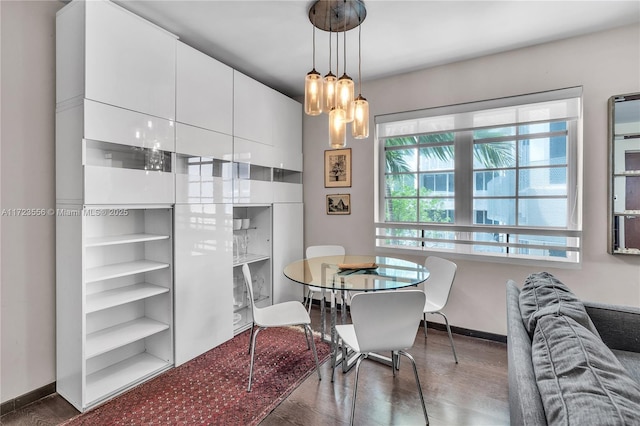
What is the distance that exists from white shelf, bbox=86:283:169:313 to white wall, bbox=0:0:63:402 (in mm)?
293

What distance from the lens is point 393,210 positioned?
3.54 meters

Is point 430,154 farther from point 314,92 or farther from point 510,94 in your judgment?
point 314,92

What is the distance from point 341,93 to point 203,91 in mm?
1369

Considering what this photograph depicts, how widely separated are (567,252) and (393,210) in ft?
5.30

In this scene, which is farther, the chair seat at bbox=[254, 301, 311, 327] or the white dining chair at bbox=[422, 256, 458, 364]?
the white dining chair at bbox=[422, 256, 458, 364]

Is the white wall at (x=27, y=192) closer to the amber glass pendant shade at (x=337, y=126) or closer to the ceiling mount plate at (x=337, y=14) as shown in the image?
the ceiling mount plate at (x=337, y=14)

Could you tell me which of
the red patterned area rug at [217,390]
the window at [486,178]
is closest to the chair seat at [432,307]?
the window at [486,178]

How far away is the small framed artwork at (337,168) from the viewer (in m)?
3.75

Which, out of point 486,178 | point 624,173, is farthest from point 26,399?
point 624,173

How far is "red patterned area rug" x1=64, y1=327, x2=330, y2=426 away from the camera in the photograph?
6.27 feet

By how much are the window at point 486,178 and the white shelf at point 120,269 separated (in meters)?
2.31

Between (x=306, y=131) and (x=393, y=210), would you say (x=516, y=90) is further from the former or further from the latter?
(x=306, y=131)

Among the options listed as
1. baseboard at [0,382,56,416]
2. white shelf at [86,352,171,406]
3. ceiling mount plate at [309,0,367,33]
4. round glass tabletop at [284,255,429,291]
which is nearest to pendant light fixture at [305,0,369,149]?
ceiling mount plate at [309,0,367,33]

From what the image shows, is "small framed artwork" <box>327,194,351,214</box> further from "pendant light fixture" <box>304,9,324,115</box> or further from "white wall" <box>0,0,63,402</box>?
"white wall" <box>0,0,63,402</box>
